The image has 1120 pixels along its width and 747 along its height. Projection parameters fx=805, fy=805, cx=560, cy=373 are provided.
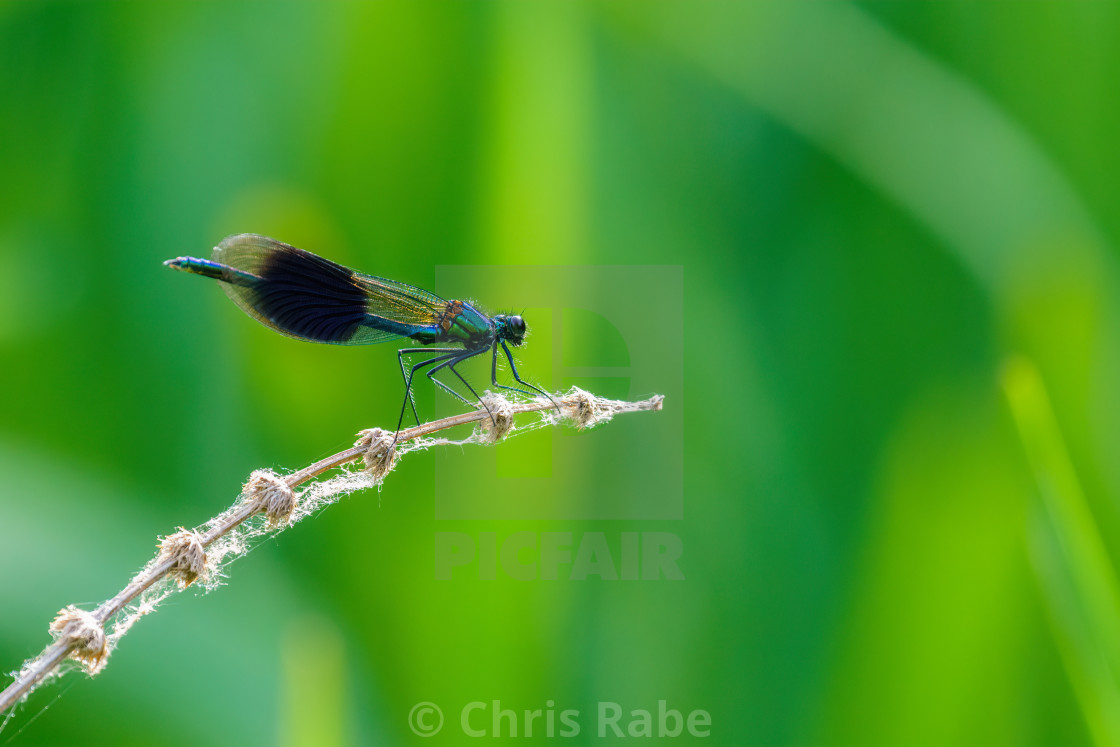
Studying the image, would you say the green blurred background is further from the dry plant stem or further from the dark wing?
the dry plant stem

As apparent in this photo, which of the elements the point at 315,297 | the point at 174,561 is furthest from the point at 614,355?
the point at 174,561

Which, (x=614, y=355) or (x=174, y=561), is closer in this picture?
(x=174, y=561)

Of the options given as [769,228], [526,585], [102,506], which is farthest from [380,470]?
[769,228]

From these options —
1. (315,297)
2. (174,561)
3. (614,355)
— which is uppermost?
(614,355)

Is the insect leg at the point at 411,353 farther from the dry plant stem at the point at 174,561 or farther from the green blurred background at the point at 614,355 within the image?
the dry plant stem at the point at 174,561

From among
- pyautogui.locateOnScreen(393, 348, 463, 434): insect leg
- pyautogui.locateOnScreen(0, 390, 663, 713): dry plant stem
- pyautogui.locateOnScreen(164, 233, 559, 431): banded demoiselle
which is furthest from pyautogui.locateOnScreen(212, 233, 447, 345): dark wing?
pyautogui.locateOnScreen(0, 390, 663, 713): dry plant stem

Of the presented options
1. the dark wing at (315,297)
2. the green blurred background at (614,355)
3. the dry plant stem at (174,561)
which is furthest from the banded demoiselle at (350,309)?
the dry plant stem at (174,561)

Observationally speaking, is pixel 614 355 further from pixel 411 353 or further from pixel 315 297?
pixel 315 297
